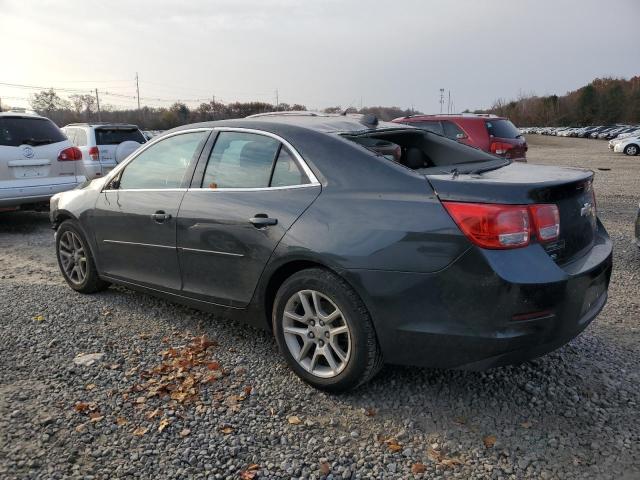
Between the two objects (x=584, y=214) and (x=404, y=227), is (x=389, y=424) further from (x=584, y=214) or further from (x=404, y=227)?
(x=584, y=214)

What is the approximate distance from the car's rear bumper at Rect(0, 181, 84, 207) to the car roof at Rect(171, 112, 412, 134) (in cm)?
489

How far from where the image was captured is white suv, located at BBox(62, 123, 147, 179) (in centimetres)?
1152

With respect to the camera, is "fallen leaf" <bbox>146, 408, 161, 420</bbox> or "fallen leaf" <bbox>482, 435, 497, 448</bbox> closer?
"fallen leaf" <bbox>482, 435, 497, 448</bbox>

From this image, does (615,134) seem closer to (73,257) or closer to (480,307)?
(73,257)

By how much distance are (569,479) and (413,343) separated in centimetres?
93

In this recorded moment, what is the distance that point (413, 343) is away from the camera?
2828mm

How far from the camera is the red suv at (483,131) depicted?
10.3m

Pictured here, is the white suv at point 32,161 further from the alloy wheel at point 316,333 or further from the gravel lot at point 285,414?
the alloy wheel at point 316,333

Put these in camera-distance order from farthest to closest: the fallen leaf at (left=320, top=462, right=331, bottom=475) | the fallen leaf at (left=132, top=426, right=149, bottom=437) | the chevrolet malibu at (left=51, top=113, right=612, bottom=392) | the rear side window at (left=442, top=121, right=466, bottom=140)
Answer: the rear side window at (left=442, top=121, right=466, bottom=140), the fallen leaf at (left=132, top=426, right=149, bottom=437), the chevrolet malibu at (left=51, top=113, right=612, bottom=392), the fallen leaf at (left=320, top=462, right=331, bottom=475)

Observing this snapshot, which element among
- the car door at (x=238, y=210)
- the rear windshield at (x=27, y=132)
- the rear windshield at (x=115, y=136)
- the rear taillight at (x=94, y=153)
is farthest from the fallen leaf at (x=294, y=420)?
the rear windshield at (x=115, y=136)

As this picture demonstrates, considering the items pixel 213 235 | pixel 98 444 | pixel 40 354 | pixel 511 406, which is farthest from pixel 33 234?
pixel 511 406

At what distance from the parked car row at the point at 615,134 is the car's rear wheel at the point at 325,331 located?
25.7 meters

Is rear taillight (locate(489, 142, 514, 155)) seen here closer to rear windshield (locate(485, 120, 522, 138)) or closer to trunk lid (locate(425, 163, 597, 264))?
rear windshield (locate(485, 120, 522, 138))

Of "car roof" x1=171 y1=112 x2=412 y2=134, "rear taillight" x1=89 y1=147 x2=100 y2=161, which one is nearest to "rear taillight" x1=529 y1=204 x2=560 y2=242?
"car roof" x1=171 y1=112 x2=412 y2=134
